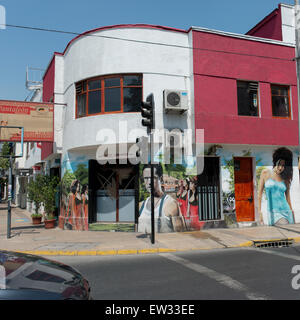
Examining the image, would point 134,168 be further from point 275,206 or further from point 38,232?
point 275,206

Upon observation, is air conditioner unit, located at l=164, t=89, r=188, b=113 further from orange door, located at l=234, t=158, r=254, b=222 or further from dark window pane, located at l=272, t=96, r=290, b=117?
dark window pane, located at l=272, t=96, r=290, b=117

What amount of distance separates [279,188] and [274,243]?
168 inches

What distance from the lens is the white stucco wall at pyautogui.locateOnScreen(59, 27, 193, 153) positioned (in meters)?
11.6

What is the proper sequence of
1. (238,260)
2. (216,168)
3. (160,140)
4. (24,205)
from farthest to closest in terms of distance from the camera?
(24,205)
(216,168)
(160,140)
(238,260)

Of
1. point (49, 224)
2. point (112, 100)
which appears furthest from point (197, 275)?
point (49, 224)

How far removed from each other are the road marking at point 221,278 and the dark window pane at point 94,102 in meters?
6.98

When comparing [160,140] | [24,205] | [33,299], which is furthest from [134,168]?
[24,205]

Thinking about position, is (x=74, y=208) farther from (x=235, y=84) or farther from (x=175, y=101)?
(x=235, y=84)

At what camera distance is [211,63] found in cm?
1209

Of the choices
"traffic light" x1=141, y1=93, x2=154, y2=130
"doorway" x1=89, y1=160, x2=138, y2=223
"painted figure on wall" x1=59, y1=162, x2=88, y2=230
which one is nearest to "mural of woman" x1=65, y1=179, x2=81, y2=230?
"painted figure on wall" x1=59, y1=162, x2=88, y2=230

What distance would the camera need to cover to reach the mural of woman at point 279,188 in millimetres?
12664

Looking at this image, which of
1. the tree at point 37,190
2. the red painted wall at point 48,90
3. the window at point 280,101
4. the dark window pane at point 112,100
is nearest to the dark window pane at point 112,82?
the dark window pane at point 112,100
